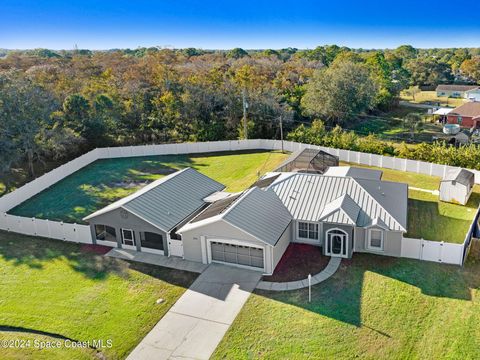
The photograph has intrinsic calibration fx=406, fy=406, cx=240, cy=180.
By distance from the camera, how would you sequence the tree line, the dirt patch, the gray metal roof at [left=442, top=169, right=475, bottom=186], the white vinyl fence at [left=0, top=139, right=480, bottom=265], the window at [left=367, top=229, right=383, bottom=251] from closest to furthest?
1. the dirt patch
2. the white vinyl fence at [left=0, top=139, right=480, bottom=265]
3. the window at [left=367, top=229, right=383, bottom=251]
4. the gray metal roof at [left=442, top=169, right=475, bottom=186]
5. the tree line

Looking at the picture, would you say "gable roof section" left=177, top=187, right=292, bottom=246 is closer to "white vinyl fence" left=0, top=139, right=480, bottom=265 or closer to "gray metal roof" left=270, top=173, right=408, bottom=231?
"gray metal roof" left=270, top=173, right=408, bottom=231

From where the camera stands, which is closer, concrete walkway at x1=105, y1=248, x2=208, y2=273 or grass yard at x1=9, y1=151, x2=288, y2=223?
concrete walkway at x1=105, y1=248, x2=208, y2=273

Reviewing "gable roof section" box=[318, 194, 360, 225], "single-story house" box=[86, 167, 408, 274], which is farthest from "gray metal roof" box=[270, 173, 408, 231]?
"gable roof section" box=[318, 194, 360, 225]

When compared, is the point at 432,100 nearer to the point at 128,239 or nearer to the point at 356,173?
the point at 356,173

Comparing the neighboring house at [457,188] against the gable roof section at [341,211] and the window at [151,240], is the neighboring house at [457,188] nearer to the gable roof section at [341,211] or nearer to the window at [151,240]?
the gable roof section at [341,211]

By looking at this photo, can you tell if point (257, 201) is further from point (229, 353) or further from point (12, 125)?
point (12, 125)

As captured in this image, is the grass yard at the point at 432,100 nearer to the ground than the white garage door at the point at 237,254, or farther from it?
farther from it

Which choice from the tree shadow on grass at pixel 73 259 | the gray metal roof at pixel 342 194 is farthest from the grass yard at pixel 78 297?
the gray metal roof at pixel 342 194
